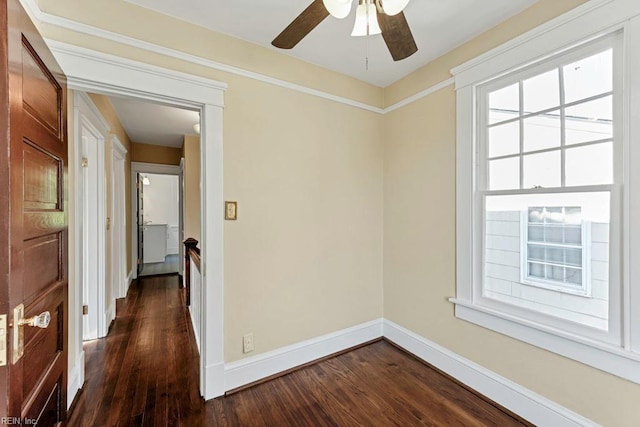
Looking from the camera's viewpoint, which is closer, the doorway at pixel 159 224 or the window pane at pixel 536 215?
the window pane at pixel 536 215

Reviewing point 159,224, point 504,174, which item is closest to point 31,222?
point 504,174

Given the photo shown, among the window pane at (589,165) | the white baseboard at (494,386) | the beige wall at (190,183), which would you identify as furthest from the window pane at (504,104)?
the beige wall at (190,183)

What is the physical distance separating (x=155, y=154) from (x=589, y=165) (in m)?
6.13

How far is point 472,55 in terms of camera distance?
6.85 ft

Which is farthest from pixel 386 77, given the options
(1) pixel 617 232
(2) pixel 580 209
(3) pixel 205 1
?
(1) pixel 617 232

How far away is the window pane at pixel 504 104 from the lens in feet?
6.26

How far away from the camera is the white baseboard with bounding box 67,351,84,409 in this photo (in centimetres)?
183

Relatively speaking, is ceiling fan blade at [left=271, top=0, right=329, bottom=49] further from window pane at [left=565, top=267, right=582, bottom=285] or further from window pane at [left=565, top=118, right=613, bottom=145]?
window pane at [left=565, top=267, right=582, bottom=285]

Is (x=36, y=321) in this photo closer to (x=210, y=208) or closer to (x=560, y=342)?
(x=210, y=208)

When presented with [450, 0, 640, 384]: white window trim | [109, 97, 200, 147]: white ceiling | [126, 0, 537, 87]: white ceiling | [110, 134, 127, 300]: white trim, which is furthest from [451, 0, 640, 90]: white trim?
[110, 134, 127, 300]: white trim

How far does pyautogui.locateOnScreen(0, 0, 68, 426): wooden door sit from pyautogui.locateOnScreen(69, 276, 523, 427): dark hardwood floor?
532 mm

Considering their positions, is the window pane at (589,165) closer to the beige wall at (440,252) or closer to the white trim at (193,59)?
the beige wall at (440,252)

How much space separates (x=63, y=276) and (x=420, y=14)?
265cm

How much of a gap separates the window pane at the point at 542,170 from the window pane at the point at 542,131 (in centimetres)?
6
